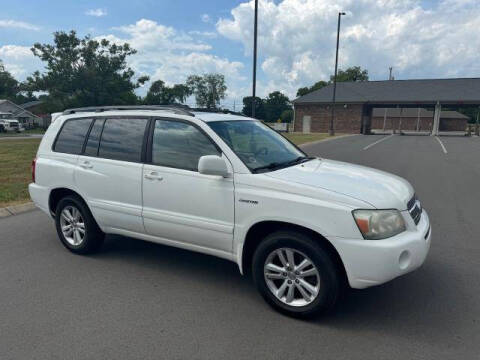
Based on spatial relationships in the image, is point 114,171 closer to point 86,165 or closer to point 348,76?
point 86,165

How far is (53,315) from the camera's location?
3465 mm

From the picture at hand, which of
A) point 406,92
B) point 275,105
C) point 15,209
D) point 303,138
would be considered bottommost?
point 303,138

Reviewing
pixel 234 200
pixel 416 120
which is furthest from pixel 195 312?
pixel 416 120

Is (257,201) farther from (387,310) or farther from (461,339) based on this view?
(461,339)

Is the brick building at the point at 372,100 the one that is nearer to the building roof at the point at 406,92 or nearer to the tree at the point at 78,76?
the building roof at the point at 406,92

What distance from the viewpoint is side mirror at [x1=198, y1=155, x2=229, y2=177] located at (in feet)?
11.5

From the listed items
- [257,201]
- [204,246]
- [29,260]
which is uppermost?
[257,201]

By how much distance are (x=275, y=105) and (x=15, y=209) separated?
8729cm

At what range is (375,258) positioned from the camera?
10.1ft

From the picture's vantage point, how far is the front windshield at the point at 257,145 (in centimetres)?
391

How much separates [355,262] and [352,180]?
2.76 ft

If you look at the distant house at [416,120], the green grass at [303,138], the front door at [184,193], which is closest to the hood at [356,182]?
the front door at [184,193]

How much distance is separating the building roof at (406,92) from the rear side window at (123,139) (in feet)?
141

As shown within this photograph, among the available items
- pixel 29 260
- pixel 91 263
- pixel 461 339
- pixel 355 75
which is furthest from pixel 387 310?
pixel 355 75
